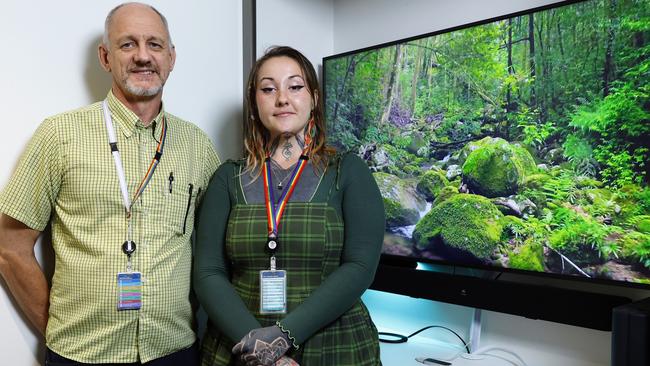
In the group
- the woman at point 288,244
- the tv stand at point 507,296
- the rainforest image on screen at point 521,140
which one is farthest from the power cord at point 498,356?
the woman at point 288,244

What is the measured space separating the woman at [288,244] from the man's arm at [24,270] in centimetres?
47

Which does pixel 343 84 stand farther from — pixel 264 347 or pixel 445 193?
pixel 264 347

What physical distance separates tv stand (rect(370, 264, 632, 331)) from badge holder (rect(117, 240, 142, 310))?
104 centimetres

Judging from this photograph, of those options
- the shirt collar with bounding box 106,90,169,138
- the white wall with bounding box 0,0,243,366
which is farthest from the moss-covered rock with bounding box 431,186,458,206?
the shirt collar with bounding box 106,90,169,138

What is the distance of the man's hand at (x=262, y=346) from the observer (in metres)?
1.33

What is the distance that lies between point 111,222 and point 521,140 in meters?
1.33

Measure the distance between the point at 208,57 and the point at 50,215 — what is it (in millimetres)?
927

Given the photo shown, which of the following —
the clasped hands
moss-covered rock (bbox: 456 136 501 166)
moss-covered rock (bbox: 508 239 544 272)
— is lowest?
the clasped hands

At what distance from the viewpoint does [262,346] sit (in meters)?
1.33

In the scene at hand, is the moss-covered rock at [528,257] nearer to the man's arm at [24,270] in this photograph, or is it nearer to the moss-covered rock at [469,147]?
the moss-covered rock at [469,147]

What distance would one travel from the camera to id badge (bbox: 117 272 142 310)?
4.73ft

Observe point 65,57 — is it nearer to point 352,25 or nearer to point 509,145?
point 352,25

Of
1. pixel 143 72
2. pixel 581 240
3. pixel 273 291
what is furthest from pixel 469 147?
pixel 143 72

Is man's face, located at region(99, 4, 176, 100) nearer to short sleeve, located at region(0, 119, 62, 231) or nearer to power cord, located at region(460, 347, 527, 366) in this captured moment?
short sleeve, located at region(0, 119, 62, 231)
